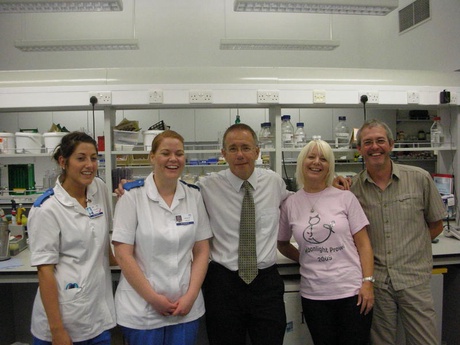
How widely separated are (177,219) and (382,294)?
1.08m

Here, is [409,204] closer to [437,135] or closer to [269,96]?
[269,96]

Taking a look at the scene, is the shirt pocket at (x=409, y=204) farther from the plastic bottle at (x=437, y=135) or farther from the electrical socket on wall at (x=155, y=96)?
the electrical socket on wall at (x=155, y=96)

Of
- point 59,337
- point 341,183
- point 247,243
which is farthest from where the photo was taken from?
point 341,183

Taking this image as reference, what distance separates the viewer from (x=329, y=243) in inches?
58.2

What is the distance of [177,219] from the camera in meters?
1.36

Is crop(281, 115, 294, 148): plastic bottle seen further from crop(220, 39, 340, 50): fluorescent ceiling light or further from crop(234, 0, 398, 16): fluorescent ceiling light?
crop(220, 39, 340, 50): fluorescent ceiling light

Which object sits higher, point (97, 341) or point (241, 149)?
point (241, 149)

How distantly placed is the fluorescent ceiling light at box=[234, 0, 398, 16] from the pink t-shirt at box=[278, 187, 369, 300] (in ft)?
6.98

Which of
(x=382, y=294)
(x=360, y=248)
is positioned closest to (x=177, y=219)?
(x=360, y=248)

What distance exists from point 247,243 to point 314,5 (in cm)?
257

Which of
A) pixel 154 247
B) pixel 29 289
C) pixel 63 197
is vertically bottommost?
pixel 29 289

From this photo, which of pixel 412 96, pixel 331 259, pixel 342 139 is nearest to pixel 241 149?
pixel 331 259

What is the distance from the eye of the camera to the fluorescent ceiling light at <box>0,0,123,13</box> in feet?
9.30

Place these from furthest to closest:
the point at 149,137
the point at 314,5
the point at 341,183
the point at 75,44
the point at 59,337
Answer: the point at 75,44, the point at 314,5, the point at 149,137, the point at 341,183, the point at 59,337
